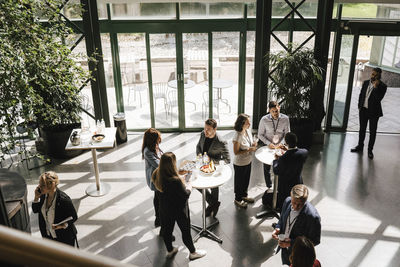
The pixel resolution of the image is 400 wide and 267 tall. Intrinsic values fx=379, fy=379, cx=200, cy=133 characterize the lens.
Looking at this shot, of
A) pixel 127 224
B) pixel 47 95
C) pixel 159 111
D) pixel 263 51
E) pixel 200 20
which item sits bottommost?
pixel 127 224

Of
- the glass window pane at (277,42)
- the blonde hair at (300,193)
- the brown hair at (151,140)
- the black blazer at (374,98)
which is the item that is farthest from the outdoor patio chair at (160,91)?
the blonde hair at (300,193)

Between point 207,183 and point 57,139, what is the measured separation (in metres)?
4.20

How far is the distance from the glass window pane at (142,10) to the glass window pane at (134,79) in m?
0.40

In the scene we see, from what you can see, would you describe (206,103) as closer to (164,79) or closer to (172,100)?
(172,100)

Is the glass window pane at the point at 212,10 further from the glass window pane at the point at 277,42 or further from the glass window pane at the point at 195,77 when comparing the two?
the glass window pane at the point at 277,42

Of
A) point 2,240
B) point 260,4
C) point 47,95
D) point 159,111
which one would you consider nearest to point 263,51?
point 260,4

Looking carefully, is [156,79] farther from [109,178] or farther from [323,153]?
[323,153]

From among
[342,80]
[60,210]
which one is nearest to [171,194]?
[60,210]

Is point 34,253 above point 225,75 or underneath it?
above

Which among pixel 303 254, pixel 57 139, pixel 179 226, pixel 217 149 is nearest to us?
pixel 303 254

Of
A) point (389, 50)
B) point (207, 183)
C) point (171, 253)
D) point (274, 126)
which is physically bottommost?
point (171, 253)

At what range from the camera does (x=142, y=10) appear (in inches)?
323

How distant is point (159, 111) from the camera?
30.0 feet

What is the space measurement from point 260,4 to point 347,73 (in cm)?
258
